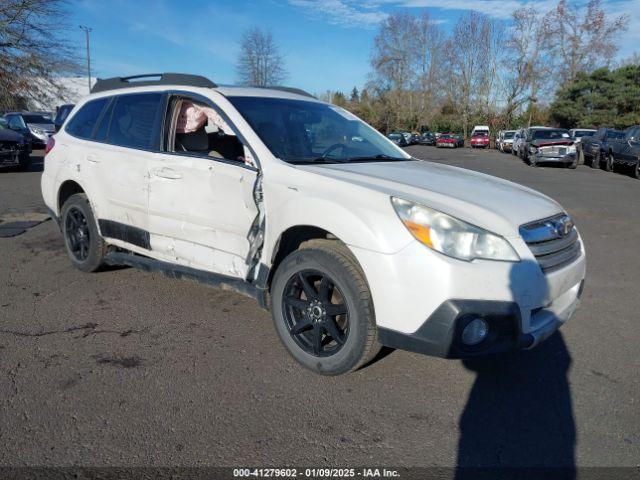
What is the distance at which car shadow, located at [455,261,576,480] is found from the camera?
241 cm

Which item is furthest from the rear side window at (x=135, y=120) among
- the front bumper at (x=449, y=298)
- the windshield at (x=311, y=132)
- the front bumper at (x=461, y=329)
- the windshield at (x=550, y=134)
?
the windshield at (x=550, y=134)

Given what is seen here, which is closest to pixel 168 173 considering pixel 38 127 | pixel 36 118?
pixel 38 127

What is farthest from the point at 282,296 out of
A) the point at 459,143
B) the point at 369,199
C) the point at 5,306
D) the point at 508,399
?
the point at 459,143

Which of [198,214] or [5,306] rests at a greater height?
[198,214]

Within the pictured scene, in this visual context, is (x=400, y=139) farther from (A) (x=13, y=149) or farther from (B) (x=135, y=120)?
(B) (x=135, y=120)

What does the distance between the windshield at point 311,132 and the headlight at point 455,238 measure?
112 centimetres

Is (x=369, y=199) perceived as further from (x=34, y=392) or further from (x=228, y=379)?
(x=34, y=392)

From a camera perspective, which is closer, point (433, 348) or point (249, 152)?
point (433, 348)

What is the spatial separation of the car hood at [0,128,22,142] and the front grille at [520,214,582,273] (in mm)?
14948

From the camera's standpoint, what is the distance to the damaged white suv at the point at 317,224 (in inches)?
106

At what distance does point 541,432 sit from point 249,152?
8.05ft

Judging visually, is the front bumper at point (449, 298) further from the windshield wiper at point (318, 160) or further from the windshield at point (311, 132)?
the windshield at point (311, 132)

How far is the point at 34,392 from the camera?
2.96m

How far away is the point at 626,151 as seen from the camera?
18328 mm
